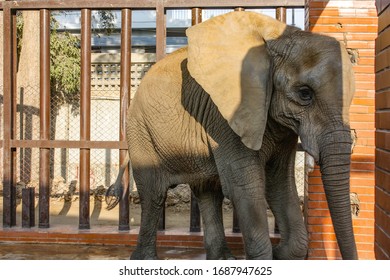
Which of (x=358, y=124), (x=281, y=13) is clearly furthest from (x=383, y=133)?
(x=281, y=13)

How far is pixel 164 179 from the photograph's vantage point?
15.1 feet

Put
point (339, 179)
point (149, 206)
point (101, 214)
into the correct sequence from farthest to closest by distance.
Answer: point (101, 214), point (149, 206), point (339, 179)

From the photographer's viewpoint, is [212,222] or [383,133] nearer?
[383,133]

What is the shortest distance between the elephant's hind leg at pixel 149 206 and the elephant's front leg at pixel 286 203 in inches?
34.9

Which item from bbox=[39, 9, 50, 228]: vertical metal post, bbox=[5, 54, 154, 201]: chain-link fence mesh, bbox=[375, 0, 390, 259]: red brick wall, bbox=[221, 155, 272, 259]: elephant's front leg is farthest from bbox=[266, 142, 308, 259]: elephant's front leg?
bbox=[5, 54, 154, 201]: chain-link fence mesh

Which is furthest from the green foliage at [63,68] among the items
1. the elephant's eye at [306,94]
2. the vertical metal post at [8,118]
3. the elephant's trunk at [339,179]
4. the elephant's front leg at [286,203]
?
the elephant's trunk at [339,179]

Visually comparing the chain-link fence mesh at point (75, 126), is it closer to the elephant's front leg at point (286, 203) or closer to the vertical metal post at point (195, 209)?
the vertical metal post at point (195, 209)

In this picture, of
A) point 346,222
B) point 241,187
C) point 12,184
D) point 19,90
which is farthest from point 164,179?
point 19,90

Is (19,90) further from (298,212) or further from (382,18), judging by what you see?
(382,18)

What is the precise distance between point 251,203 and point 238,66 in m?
0.83

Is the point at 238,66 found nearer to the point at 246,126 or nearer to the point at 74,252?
the point at 246,126

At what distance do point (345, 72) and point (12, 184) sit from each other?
3.88 m

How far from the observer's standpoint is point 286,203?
4137 millimetres

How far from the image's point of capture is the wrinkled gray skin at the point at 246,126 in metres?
3.23
